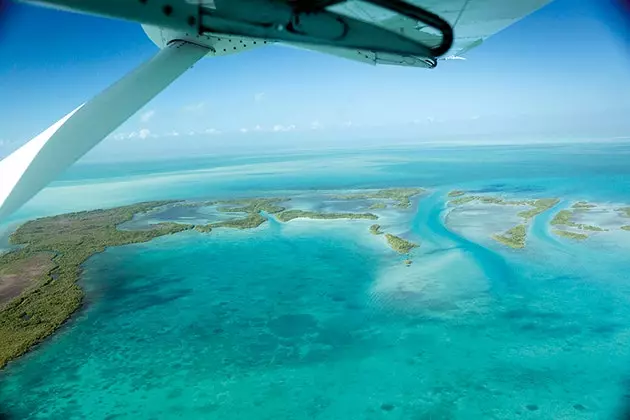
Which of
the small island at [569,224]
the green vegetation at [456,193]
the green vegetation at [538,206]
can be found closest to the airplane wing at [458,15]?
the small island at [569,224]

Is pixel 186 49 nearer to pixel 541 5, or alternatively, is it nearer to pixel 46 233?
pixel 541 5

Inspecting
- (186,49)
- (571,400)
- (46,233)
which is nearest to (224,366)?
(571,400)

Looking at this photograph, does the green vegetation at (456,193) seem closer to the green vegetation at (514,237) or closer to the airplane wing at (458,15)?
the green vegetation at (514,237)

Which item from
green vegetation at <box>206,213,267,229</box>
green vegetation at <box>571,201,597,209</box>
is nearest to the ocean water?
green vegetation at <box>206,213,267,229</box>

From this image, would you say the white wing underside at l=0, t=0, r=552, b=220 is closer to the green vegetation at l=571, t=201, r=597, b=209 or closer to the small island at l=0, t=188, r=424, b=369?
the small island at l=0, t=188, r=424, b=369

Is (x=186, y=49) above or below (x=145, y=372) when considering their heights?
above

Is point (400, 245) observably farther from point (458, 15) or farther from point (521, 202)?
point (458, 15)
